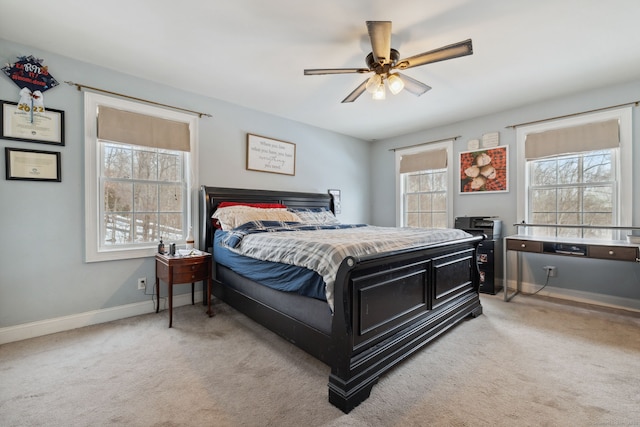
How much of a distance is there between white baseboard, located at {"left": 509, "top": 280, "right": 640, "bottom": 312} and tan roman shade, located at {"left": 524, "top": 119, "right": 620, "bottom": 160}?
1727 mm

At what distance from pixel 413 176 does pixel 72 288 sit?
16.4ft

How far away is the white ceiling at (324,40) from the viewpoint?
79.2 inches

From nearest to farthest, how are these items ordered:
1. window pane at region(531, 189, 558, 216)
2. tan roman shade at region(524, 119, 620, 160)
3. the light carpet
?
the light carpet, tan roman shade at region(524, 119, 620, 160), window pane at region(531, 189, 558, 216)

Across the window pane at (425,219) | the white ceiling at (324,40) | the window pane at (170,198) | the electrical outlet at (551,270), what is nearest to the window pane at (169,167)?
the window pane at (170,198)

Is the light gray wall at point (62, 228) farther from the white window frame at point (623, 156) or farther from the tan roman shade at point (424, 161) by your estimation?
the white window frame at point (623, 156)

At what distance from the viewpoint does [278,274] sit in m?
2.12

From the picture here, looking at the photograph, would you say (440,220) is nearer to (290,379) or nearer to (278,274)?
(278,274)

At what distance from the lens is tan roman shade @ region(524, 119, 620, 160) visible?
325cm

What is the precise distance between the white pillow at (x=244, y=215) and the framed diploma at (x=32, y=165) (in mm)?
1479

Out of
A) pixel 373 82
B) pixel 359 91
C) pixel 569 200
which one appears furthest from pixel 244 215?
pixel 569 200

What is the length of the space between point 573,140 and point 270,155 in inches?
155

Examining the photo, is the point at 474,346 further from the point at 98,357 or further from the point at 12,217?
the point at 12,217

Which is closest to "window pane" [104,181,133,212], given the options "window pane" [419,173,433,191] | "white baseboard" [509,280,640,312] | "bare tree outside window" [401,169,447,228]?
"bare tree outside window" [401,169,447,228]

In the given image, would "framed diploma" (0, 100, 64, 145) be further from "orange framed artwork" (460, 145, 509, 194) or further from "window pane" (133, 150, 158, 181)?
"orange framed artwork" (460, 145, 509, 194)
